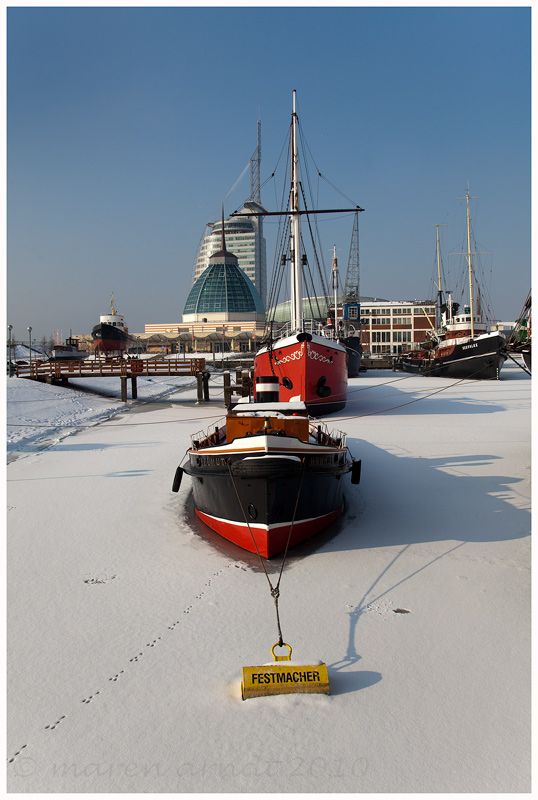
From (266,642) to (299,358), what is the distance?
19.2 metres

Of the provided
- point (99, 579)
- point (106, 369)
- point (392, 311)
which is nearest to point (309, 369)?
point (99, 579)

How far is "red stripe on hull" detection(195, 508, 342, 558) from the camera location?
10.2 metres

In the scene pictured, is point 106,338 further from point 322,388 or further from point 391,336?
point 322,388

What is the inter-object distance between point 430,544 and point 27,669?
7243 millimetres

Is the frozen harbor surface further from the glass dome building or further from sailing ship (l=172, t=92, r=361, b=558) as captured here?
the glass dome building

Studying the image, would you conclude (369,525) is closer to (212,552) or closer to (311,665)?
(212,552)

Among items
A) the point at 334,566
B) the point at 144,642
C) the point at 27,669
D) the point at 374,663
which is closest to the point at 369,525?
the point at 334,566

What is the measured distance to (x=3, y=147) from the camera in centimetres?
865

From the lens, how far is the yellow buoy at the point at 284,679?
623 cm

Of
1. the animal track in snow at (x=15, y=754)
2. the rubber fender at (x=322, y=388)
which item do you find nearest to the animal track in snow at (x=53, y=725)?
the animal track in snow at (x=15, y=754)

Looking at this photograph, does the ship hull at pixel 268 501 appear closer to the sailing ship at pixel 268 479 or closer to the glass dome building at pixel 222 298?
the sailing ship at pixel 268 479

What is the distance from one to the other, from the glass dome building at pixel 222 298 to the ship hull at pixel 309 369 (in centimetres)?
13904

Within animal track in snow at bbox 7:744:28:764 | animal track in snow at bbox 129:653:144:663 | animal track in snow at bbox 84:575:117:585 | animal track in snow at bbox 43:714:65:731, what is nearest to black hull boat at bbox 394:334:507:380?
animal track in snow at bbox 84:575:117:585

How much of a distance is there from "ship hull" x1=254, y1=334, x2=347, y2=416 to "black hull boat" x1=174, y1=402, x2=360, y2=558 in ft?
45.7
